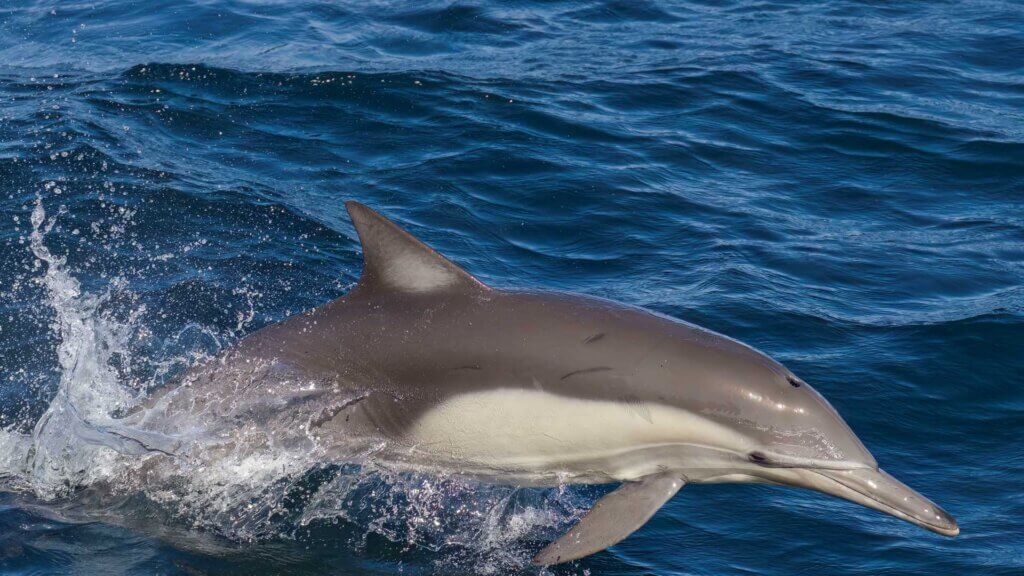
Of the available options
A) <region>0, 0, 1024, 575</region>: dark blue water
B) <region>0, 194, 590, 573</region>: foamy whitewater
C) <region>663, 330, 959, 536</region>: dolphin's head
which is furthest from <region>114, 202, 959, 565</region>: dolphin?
<region>0, 0, 1024, 575</region>: dark blue water

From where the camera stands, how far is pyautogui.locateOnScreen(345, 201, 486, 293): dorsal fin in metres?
5.14

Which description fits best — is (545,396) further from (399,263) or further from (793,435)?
(793,435)

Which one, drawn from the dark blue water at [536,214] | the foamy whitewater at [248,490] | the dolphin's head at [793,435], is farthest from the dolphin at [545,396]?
the dark blue water at [536,214]

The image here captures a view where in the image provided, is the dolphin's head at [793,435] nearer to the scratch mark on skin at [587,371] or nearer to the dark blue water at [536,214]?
the scratch mark on skin at [587,371]

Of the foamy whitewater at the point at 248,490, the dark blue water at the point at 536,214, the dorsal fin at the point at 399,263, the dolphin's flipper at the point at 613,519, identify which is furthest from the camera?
the dark blue water at the point at 536,214

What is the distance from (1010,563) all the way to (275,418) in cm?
367

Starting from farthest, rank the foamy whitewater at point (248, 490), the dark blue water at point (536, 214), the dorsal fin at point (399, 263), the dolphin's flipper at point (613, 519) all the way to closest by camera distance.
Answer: the dark blue water at point (536, 214), the foamy whitewater at point (248, 490), the dorsal fin at point (399, 263), the dolphin's flipper at point (613, 519)

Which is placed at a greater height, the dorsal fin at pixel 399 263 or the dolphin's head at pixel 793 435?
the dorsal fin at pixel 399 263

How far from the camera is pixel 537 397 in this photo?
511 centimetres

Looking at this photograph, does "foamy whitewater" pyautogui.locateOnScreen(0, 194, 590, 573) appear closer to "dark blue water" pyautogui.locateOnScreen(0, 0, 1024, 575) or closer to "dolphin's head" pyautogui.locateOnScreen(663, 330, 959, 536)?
"dark blue water" pyautogui.locateOnScreen(0, 0, 1024, 575)

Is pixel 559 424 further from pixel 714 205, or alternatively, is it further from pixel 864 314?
pixel 714 205

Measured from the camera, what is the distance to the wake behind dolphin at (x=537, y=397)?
16.0ft

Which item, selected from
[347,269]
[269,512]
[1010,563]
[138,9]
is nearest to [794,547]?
[1010,563]

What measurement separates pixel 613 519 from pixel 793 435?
0.84m
